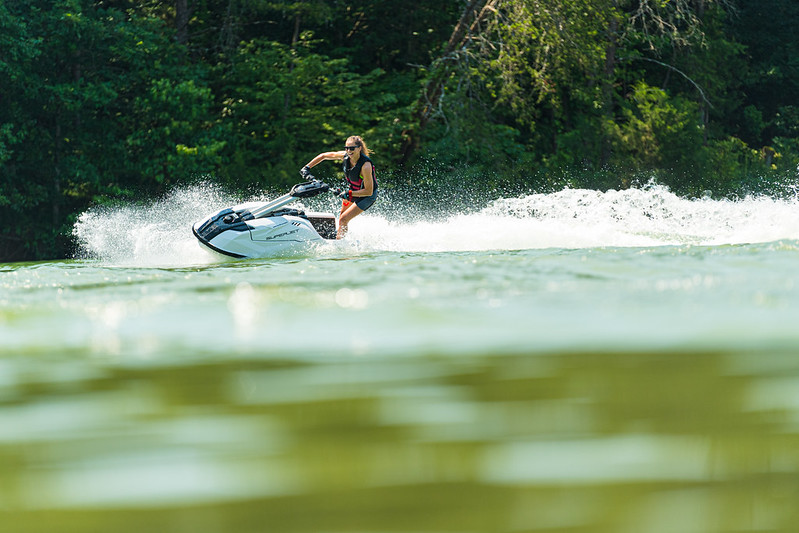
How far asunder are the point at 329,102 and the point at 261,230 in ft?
40.8

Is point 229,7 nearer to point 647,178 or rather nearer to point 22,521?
point 647,178

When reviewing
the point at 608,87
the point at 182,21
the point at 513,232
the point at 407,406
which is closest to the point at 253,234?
the point at 513,232

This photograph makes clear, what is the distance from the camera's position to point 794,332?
5102 millimetres

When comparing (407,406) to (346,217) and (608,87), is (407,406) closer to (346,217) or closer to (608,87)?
(346,217)

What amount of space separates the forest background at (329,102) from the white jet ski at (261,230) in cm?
868

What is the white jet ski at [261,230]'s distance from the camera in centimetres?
1184

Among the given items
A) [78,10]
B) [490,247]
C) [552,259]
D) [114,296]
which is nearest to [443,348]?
[114,296]

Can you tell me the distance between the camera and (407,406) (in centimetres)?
362

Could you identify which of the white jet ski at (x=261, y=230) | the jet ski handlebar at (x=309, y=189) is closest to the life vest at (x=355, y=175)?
the white jet ski at (x=261, y=230)

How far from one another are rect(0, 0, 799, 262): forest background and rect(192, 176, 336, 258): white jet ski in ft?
28.5

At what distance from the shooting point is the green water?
7.95 feet

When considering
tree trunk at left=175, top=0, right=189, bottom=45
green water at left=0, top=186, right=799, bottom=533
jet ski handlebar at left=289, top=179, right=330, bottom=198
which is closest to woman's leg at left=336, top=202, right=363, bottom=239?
jet ski handlebar at left=289, top=179, right=330, bottom=198

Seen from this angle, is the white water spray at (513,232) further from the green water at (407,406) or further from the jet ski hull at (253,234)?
the green water at (407,406)

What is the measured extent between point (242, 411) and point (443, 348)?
59.8 inches
